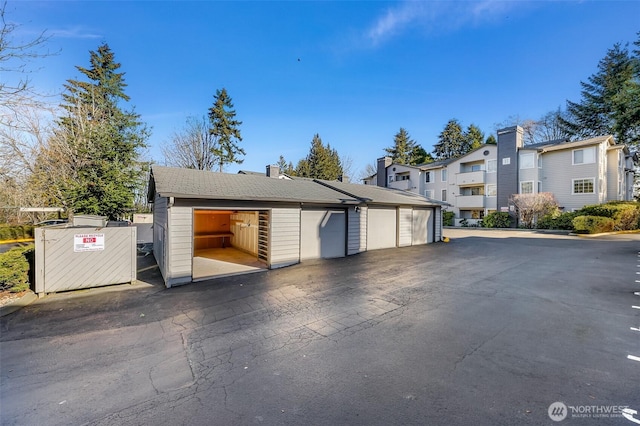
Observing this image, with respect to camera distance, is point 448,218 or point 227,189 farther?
point 448,218

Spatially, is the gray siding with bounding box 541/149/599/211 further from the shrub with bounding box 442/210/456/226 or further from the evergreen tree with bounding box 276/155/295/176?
the evergreen tree with bounding box 276/155/295/176

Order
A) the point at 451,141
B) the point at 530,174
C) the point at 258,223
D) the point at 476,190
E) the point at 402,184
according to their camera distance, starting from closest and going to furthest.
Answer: the point at 258,223, the point at 530,174, the point at 476,190, the point at 402,184, the point at 451,141

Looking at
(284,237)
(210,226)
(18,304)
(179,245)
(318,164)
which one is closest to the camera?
(18,304)

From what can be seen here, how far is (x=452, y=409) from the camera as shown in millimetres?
2338

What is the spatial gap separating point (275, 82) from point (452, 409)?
17.2 m

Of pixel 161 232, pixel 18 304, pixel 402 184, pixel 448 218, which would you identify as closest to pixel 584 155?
pixel 448 218

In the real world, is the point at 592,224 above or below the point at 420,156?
below

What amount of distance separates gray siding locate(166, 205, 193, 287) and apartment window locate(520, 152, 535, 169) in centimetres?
2862

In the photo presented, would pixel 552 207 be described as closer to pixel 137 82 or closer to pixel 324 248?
pixel 324 248

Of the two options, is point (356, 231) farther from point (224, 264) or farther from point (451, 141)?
point (451, 141)

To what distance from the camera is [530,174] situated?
23906 millimetres

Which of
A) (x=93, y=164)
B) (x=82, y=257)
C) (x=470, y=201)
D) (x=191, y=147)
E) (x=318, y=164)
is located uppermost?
(x=318, y=164)

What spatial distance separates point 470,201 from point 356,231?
856 inches

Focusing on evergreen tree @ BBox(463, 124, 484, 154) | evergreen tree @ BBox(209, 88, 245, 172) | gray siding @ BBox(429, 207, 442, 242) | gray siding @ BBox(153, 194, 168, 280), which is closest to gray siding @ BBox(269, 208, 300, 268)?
gray siding @ BBox(153, 194, 168, 280)
